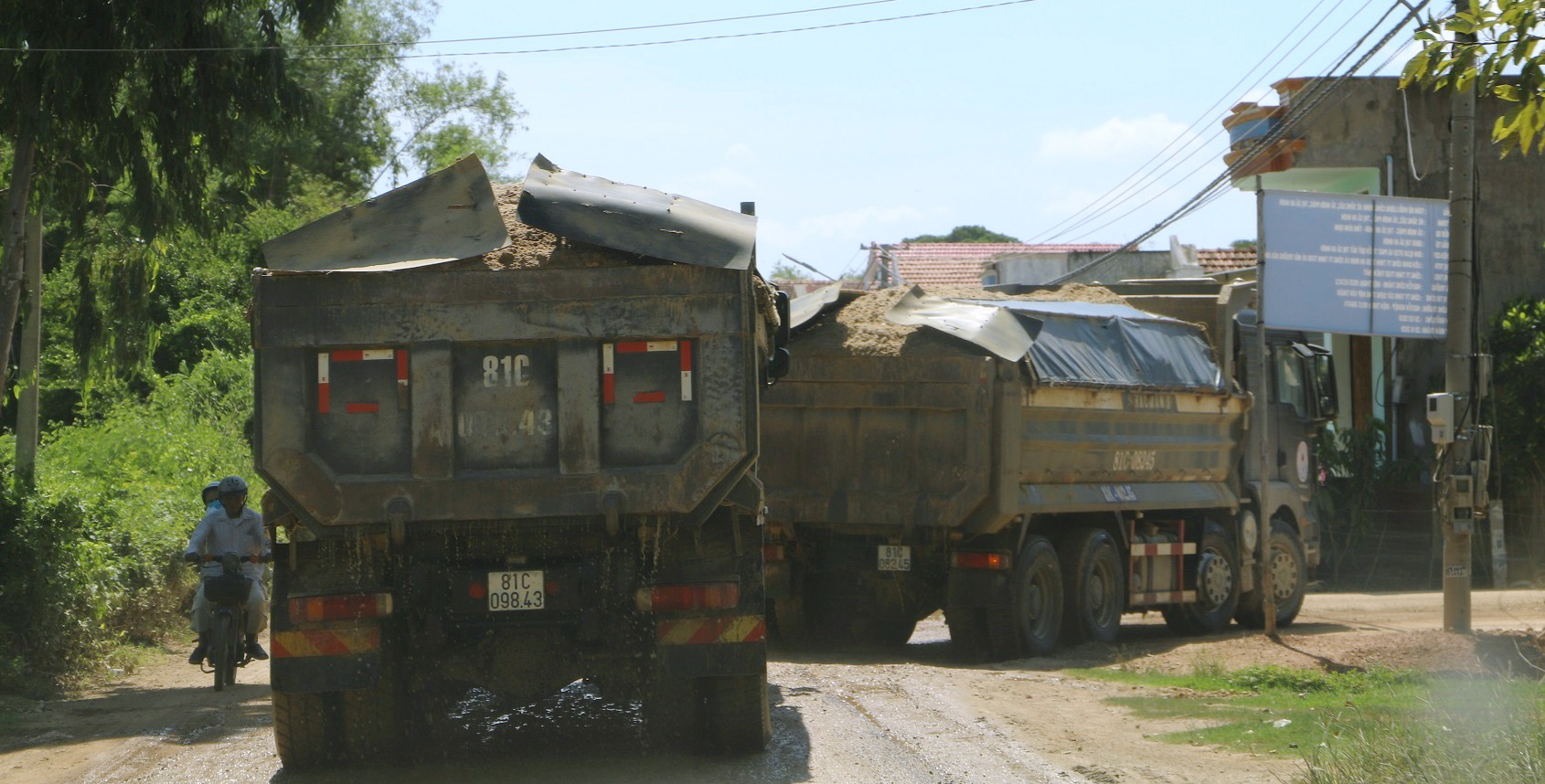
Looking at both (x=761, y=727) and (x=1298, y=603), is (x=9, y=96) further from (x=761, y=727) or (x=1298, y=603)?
(x=1298, y=603)

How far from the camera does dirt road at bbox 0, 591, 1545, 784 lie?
7.10 metres

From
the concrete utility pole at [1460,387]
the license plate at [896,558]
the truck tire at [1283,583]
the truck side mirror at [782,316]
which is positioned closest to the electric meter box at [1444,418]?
the concrete utility pole at [1460,387]

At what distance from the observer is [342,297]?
6.75 metres

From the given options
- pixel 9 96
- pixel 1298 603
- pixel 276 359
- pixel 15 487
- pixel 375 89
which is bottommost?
pixel 1298 603

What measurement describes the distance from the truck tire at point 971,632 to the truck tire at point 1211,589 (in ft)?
10.7

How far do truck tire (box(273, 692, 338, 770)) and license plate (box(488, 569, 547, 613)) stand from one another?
96cm

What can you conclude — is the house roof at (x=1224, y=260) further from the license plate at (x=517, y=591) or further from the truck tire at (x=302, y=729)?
the truck tire at (x=302, y=729)

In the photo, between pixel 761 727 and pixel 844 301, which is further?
pixel 844 301

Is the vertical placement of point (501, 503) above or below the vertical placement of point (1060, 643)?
above

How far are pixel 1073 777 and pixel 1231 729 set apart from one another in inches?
57.7

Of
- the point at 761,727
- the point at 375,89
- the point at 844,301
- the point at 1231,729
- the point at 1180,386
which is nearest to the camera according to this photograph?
the point at 761,727

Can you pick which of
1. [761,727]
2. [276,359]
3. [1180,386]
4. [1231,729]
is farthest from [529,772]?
[1180,386]

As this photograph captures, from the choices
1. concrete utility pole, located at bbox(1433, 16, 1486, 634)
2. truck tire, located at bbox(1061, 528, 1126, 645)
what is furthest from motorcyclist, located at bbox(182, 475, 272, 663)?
concrete utility pole, located at bbox(1433, 16, 1486, 634)

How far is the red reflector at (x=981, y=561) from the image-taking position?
37.3 ft
